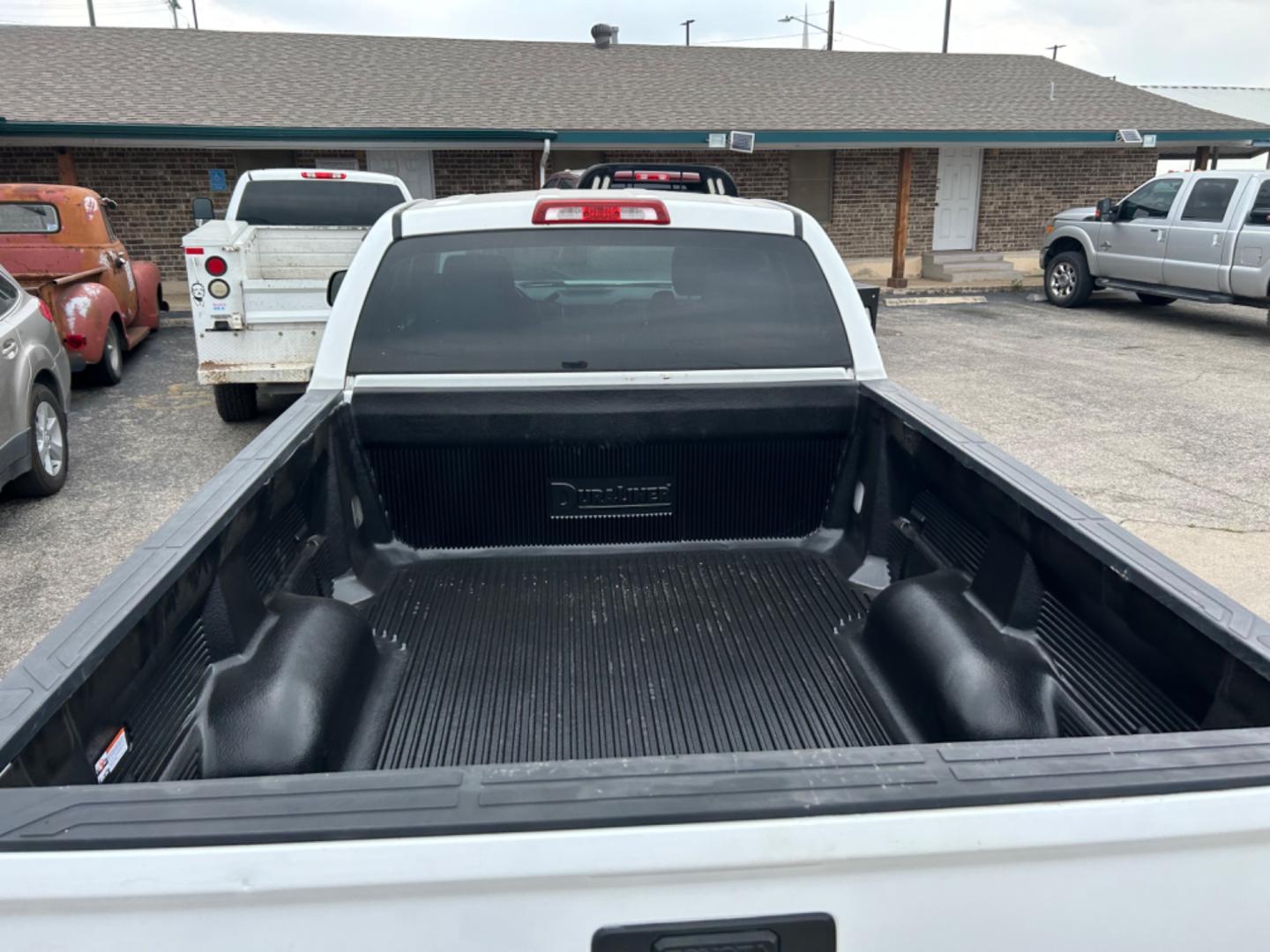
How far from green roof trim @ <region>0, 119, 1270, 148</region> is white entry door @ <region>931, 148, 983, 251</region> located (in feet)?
9.72

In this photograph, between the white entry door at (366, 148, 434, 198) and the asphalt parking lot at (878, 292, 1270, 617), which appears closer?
the asphalt parking lot at (878, 292, 1270, 617)

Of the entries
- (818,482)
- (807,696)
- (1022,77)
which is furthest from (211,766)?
(1022,77)

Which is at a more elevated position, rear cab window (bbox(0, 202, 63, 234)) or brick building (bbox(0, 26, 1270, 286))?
brick building (bbox(0, 26, 1270, 286))

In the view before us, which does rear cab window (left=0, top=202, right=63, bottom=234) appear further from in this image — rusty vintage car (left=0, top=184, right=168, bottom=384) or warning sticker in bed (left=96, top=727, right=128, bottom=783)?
warning sticker in bed (left=96, top=727, right=128, bottom=783)

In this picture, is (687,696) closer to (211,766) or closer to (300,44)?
(211,766)

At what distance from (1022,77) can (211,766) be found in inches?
981

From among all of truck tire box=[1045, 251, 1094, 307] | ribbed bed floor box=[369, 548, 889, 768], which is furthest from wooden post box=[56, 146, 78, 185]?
truck tire box=[1045, 251, 1094, 307]

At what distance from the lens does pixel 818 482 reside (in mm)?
3326

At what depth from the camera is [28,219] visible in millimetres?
9773

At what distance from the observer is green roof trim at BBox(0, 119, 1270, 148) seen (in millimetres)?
14625

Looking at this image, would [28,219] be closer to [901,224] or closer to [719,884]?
[719,884]

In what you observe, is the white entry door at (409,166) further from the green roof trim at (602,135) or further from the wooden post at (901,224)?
the wooden post at (901,224)

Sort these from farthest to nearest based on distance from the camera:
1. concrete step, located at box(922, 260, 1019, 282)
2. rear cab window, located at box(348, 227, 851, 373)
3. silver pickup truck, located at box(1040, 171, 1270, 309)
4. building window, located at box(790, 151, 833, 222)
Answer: building window, located at box(790, 151, 833, 222), concrete step, located at box(922, 260, 1019, 282), silver pickup truck, located at box(1040, 171, 1270, 309), rear cab window, located at box(348, 227, 851, 373)

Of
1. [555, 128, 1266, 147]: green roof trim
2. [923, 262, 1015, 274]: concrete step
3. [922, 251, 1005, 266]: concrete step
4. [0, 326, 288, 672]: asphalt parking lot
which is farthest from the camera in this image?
[922, 251, 1005, 266]: concrete step
